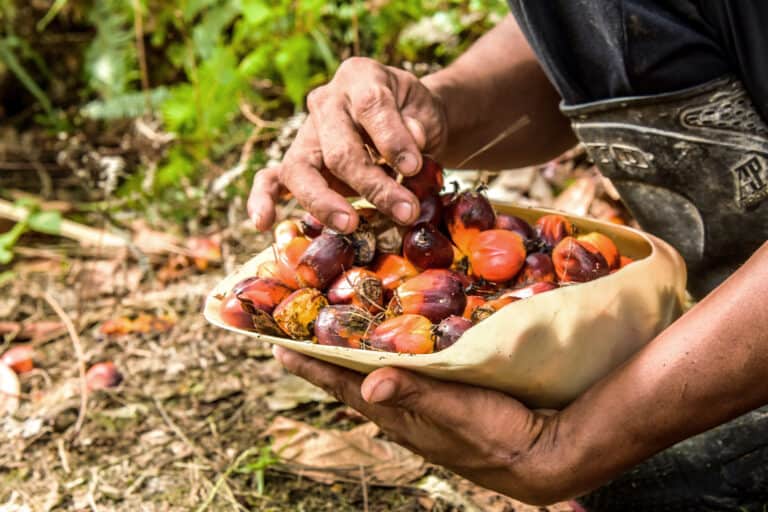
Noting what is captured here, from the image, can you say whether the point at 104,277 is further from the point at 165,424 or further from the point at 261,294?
the point at 261,294

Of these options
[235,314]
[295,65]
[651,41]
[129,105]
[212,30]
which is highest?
[651,41]

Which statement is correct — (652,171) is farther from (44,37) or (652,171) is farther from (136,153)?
(44,37)

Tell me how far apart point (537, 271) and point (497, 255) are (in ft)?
0.29

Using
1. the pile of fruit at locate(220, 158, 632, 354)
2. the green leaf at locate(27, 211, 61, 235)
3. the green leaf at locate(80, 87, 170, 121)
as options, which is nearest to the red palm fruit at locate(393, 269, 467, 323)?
the pile of fruit at locate(220, 158, 632, 354)

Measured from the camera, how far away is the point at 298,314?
4.86 ft

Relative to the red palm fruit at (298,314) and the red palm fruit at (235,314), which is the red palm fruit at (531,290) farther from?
the red palm fruit at (235,314)

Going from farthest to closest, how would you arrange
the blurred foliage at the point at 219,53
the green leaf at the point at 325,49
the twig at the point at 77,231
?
the green leaf at the point at 325,49, the blurred foliage at the point at 219,53, the twig at the point at 77,231

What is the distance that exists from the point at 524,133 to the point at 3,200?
2667 mm

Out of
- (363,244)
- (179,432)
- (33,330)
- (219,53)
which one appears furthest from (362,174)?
(219,53)

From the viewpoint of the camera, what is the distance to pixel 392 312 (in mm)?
1489

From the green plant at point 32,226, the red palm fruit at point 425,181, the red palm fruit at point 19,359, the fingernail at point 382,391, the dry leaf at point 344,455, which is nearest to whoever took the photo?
the fingernail at point 382,391

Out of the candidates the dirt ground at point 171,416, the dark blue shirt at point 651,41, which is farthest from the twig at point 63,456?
the dark blue shirt at point 651,41

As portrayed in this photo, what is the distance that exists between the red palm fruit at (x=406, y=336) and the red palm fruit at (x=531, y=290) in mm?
182

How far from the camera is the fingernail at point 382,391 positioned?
132 cm
